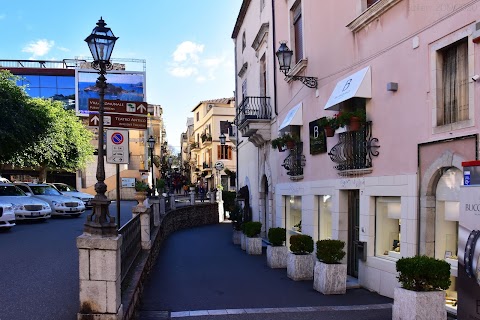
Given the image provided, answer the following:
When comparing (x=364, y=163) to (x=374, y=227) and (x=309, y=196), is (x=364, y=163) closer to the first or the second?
(x=374, y=227)

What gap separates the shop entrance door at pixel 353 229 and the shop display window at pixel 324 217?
0.90 m

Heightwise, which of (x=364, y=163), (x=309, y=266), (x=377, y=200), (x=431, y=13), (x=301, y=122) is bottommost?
(x=309, y=266)

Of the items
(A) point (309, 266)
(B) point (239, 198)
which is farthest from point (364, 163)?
(B) point (239, 198)

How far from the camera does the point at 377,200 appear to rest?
9.09 metres

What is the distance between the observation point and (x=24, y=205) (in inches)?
662

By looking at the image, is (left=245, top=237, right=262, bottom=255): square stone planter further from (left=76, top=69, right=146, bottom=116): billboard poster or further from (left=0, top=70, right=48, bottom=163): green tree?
(left=76, top=69, right=146, bottom=116): billboard poster

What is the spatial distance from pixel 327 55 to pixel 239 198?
12.0 meters

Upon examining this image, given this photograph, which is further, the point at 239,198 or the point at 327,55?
the point at 239,198

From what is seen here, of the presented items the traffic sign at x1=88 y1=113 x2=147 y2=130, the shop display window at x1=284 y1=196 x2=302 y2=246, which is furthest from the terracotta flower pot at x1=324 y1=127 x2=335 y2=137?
the traffic sign at x1=88 y1=113 x2=147 y2=130

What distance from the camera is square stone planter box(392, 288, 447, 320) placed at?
19.3 feet

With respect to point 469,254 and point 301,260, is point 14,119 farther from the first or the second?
point 469,254

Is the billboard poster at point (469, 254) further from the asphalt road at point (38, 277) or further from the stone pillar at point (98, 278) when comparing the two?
the asphalt road at point (38, 277)

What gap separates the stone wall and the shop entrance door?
4654 millimetres

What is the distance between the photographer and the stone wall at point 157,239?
6.31m
